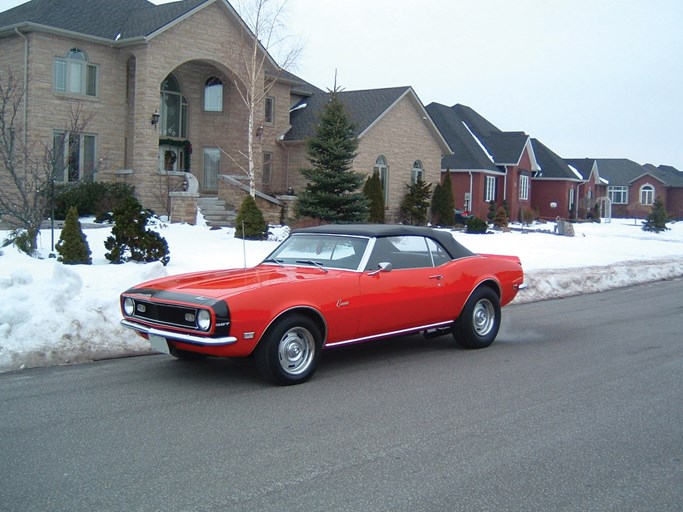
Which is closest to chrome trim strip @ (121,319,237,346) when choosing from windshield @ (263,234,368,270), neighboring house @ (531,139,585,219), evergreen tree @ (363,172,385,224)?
windshield @ (263,234,368,270)

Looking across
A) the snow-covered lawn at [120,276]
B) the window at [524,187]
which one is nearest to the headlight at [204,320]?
the snow-covered lawn at [120,276]

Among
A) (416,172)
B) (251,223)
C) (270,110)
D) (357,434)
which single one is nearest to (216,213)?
(251,223)

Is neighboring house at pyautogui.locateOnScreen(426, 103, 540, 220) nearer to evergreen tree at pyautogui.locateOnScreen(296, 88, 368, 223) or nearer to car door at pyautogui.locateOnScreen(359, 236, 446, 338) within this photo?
evergreen tree at pyautogui.locateOnScreen(296, 88, 368, 223)

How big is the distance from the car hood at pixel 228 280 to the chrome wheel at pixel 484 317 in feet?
7.39

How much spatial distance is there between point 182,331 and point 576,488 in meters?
Result: 3.66

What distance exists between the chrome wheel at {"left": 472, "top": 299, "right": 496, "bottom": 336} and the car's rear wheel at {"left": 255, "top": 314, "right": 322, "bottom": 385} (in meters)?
2.65

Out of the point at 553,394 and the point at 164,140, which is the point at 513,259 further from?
the point at 164,140

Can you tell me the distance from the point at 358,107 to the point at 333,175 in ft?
29.8

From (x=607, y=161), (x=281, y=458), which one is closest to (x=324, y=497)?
(x=281, y=458)

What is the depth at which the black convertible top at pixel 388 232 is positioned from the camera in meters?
8.21

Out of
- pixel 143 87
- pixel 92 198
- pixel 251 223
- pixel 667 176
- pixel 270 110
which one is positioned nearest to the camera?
pixel 251 223

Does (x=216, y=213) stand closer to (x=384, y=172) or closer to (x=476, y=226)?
(x=384, y=172)

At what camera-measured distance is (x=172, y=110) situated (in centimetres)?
2948

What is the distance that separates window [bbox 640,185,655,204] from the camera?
229ft
